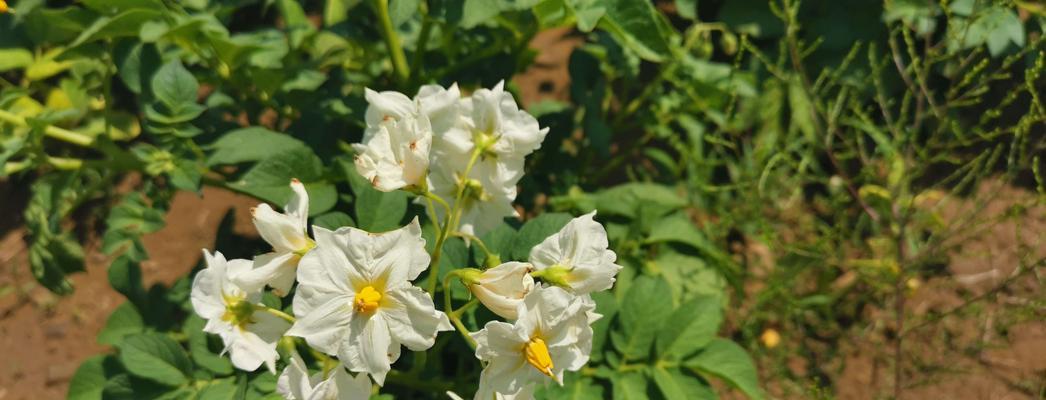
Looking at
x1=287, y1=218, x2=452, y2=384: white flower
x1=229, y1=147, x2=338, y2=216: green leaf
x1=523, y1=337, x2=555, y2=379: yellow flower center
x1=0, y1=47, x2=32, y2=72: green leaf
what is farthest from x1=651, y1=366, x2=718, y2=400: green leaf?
x1=0, y1=47, x2=32, y2=72: green leaf

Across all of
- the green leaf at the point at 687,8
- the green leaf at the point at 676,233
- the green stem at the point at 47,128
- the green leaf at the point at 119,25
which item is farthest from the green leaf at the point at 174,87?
the green leaf at the point at 687,8

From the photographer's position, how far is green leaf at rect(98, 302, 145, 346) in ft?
5.90

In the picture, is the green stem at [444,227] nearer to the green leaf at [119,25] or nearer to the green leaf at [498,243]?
the green leaf at [498,243]

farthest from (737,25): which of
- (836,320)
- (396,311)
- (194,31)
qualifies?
(396,311)

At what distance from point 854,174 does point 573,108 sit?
0.96 metres

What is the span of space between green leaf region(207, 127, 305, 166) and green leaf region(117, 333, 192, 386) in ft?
1.10

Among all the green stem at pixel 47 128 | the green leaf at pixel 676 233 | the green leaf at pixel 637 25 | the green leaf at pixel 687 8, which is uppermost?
the green leaf at pixel 637 25

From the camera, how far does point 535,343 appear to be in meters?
1.22

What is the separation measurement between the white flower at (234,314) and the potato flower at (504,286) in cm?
31

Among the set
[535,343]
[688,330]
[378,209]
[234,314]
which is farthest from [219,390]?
[688,330]

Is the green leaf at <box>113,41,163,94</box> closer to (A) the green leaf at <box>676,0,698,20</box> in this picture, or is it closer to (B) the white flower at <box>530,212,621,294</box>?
(B) the white flower at <box>530,212,621,294</box>

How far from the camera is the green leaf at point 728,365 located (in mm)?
1633

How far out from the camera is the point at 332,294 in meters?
1.21

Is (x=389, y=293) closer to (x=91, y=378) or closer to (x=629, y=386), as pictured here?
(x=629, y=386)
